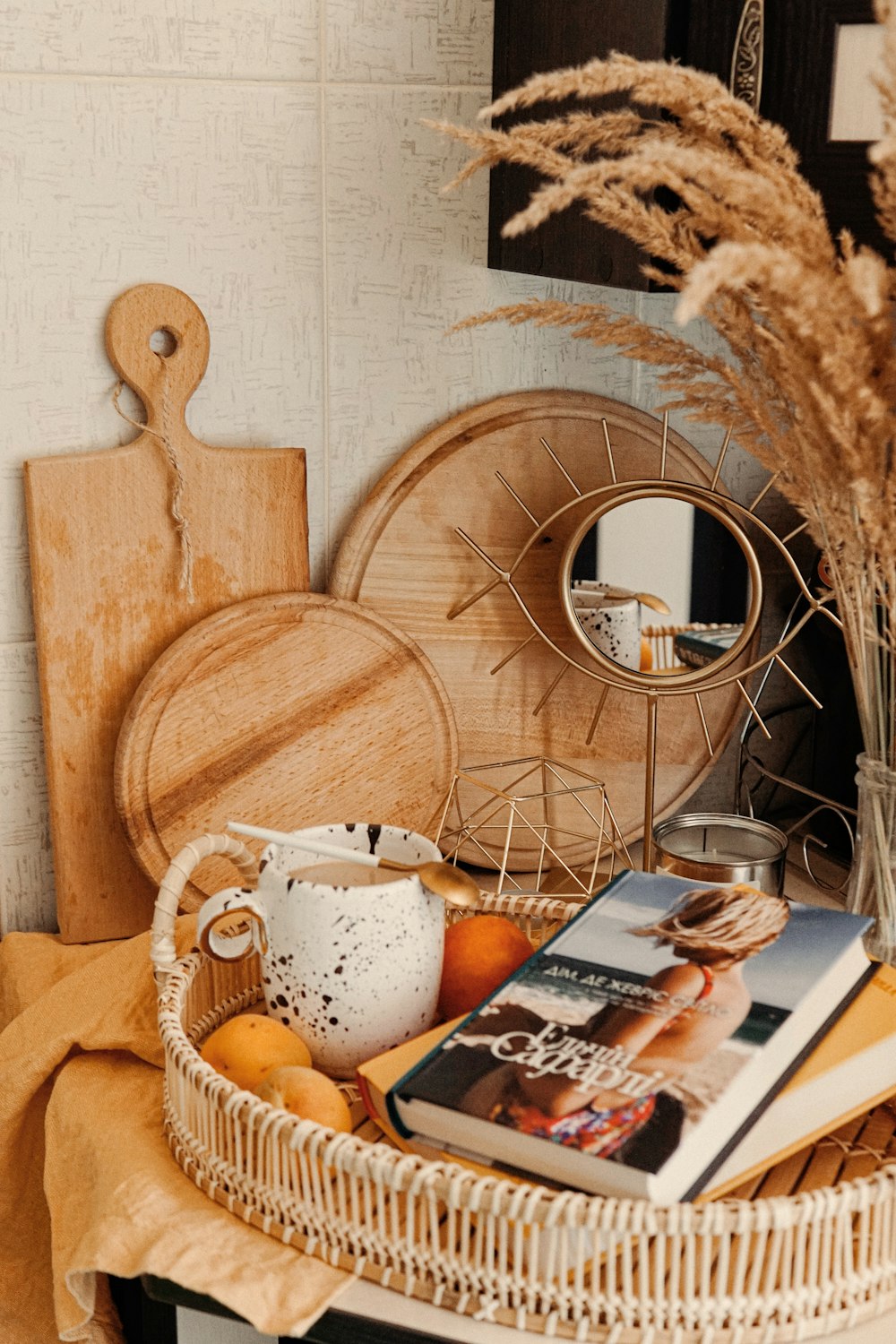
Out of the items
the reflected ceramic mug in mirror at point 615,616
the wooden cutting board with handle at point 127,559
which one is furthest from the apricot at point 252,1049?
the reflected ceramic mug in mirror at point 615,616

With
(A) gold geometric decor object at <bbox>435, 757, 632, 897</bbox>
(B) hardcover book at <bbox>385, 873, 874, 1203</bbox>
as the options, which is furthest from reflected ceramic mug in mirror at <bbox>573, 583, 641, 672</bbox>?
(B) hardcover book at <bbox>385, 873, 874, 1203</bbox>

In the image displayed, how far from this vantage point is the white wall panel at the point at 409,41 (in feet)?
3.52

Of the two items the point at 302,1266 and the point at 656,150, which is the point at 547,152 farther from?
the point at 302,1266

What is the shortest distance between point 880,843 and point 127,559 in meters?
0.64

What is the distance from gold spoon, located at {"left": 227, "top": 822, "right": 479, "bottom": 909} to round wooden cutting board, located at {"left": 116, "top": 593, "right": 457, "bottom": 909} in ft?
0.97

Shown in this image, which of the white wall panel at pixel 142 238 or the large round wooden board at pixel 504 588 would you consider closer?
the white wall panel at pixel 142 238

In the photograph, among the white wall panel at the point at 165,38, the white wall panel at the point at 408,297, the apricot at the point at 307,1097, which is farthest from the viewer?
the white wall panel at the point at 408,297

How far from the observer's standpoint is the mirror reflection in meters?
1.12

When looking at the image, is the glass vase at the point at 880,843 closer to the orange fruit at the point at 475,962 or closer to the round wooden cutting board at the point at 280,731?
the orange fruit at the point at 475,962

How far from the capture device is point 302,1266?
0.64 m

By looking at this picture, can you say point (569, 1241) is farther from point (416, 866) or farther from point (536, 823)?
point (536, 823)

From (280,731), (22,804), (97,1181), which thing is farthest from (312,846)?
(22,804)

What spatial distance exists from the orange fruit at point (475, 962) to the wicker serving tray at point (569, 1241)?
18 centimetres

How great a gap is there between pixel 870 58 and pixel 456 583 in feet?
1.76
